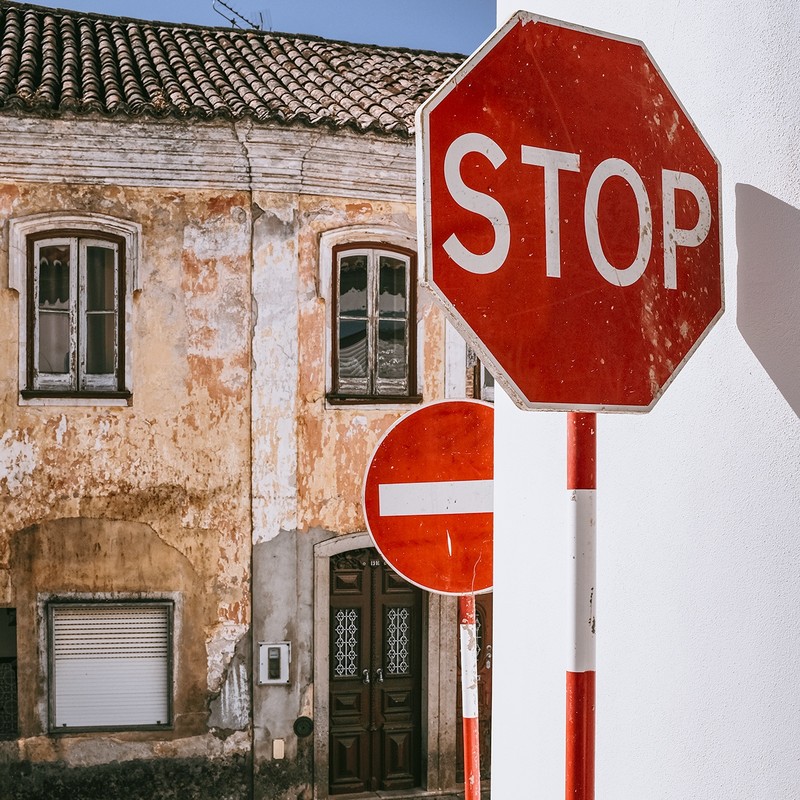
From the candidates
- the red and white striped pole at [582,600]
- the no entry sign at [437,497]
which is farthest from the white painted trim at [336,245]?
the red and white striped pole at [582,600]

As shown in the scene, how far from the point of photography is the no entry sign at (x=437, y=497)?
356cm

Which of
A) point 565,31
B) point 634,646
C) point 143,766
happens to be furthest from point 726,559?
point 143,766

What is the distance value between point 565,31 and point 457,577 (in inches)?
91.7

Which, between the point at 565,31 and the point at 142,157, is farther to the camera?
the point at 142,157

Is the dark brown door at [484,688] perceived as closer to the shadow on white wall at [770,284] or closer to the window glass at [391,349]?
the window glass at [391,349]

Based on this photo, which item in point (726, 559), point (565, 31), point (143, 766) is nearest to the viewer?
point (565, 31)

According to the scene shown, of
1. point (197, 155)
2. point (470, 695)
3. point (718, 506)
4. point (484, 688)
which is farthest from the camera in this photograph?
point (484, 688)

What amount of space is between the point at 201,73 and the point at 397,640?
6.72 meters

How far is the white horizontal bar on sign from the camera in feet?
11.8

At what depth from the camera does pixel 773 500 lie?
6.19 ft

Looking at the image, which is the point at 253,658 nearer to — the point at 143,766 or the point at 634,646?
the point at 143,766

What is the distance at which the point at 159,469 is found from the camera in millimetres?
9586

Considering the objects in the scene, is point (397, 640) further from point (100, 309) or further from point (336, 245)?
point (100, 309)

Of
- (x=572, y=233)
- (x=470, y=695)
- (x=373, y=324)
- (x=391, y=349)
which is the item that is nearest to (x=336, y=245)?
(x=373, y=324)
